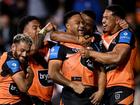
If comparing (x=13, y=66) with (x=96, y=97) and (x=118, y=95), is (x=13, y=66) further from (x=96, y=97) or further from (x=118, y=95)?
(x=118, y=95)

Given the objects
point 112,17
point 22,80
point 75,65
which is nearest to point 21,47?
point 22,80

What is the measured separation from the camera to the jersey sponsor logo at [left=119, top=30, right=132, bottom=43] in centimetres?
1115

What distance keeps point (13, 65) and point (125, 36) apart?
172cm

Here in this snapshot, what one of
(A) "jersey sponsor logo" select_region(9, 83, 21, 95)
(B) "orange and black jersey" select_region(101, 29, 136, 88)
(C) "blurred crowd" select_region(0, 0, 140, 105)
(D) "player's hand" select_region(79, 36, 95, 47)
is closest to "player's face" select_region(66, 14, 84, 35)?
(D) "player's hand" select_region(79, 36, 95, 47)

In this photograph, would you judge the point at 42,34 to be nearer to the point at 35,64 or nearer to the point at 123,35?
the point at 35,64

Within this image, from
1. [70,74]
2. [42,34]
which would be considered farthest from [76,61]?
[42,34]

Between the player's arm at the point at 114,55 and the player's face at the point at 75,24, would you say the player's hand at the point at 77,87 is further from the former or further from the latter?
the player's face at the point at 75,24

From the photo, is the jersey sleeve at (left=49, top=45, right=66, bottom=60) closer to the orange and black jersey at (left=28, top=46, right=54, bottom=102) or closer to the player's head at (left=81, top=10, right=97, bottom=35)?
the player's head at (left=81, top=10, right=97, bottom=35)

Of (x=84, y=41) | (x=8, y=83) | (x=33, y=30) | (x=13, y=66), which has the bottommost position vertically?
(x=8, y=83)

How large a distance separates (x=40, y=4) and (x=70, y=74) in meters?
7.79

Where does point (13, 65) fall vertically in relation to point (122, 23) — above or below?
below

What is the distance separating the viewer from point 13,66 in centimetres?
1114

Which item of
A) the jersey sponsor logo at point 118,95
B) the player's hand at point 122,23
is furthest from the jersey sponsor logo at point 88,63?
the player's hand at point 122,23

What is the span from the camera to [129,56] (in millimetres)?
11227
